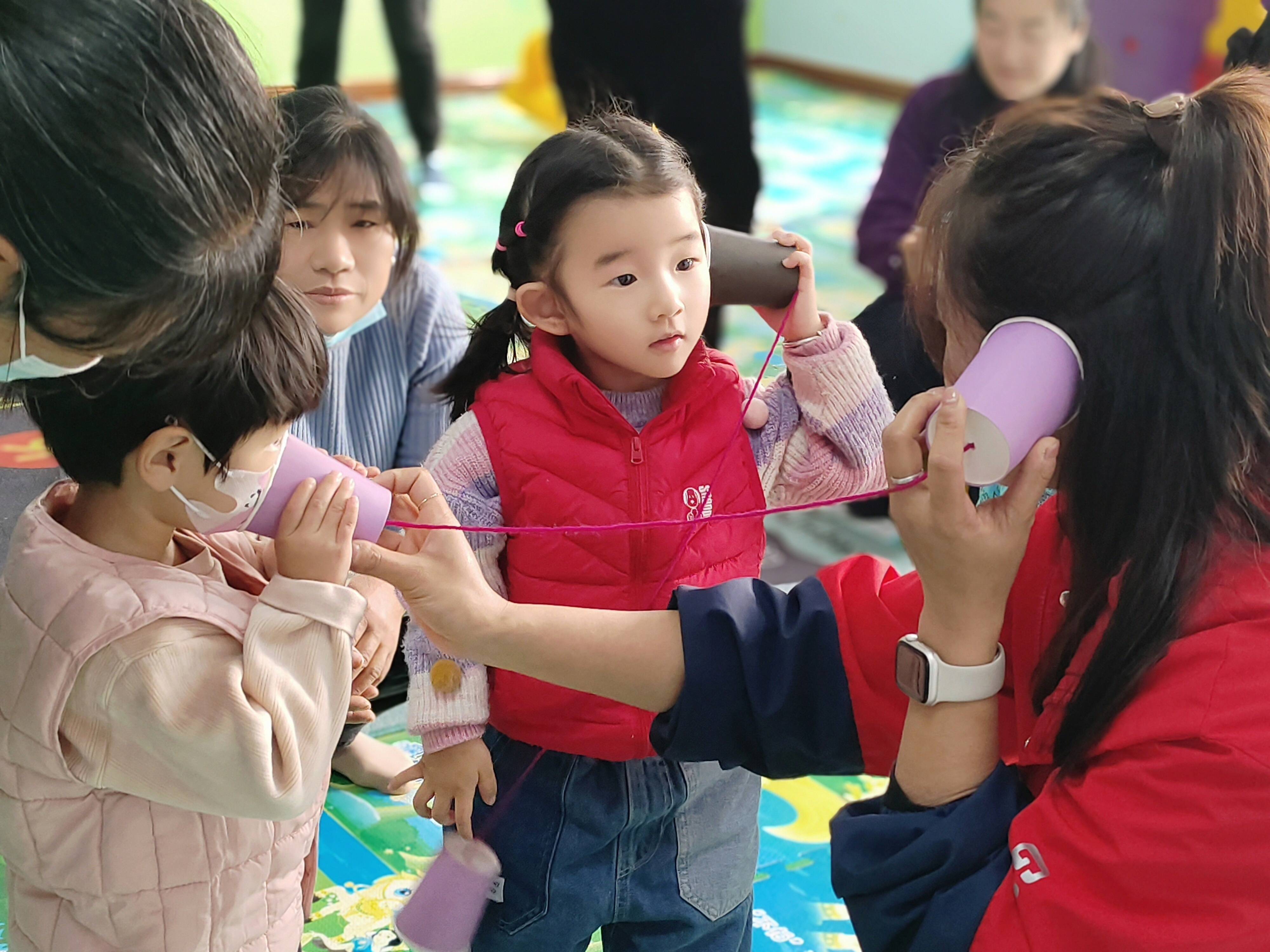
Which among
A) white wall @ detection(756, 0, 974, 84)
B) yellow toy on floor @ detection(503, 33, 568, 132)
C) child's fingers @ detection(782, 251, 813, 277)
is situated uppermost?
child's fingers @ detection(782, 251, 813, 277)

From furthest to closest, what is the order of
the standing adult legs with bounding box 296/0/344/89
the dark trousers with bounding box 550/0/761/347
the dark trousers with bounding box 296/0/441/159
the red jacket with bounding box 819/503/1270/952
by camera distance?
the dark trousers with bounding box 296/0/441/159 → the standing adult legs with bounding box 296/0/344/89 → the dark trousers with bounding box 550/0/761/347 → the red jacket with bounding box 819/503/1270/952

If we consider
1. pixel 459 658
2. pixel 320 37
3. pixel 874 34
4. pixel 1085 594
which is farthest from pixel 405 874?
pixel 874 34

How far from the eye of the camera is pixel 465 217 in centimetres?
412

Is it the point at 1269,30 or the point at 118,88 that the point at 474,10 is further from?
the point at 118,88

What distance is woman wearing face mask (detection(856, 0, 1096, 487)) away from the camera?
2.35 m

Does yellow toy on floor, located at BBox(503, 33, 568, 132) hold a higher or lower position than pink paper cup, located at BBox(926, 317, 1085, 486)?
lower

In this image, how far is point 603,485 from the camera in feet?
3.44

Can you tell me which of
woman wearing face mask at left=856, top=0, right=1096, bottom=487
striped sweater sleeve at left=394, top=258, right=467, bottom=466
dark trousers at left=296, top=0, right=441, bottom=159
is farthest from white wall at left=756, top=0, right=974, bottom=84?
striped sweater sleeve at left=394, top=258, right=467, bottom=466

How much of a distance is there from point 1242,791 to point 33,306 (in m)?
0.70

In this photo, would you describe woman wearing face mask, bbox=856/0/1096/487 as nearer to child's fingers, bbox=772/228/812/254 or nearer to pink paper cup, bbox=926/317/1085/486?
child's fingers, bbox=772/228/812/254

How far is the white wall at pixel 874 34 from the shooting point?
5.39 m

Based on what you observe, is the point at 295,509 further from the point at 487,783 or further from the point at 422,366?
the point at 422,366

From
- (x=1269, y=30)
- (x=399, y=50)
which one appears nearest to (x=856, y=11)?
(x=399, y=50)

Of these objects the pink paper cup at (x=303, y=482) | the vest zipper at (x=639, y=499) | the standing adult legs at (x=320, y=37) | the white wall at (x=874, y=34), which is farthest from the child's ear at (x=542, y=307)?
the white wall at (x=874, y=34)
